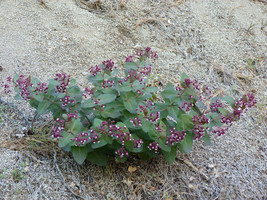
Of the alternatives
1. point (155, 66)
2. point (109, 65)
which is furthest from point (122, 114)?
point (155, 66)

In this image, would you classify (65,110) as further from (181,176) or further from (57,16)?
(57,16)

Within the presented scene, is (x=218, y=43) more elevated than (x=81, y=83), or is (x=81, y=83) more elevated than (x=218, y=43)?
(x=218, y=43)

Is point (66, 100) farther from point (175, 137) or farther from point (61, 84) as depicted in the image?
point (175, 137)

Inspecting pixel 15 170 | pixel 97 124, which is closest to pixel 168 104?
pixel 97 124

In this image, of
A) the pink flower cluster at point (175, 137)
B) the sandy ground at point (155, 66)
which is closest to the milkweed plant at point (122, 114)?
the pink flower cluster at point (175, 137)

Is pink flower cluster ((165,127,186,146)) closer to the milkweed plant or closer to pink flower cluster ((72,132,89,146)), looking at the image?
the milkweed plant
